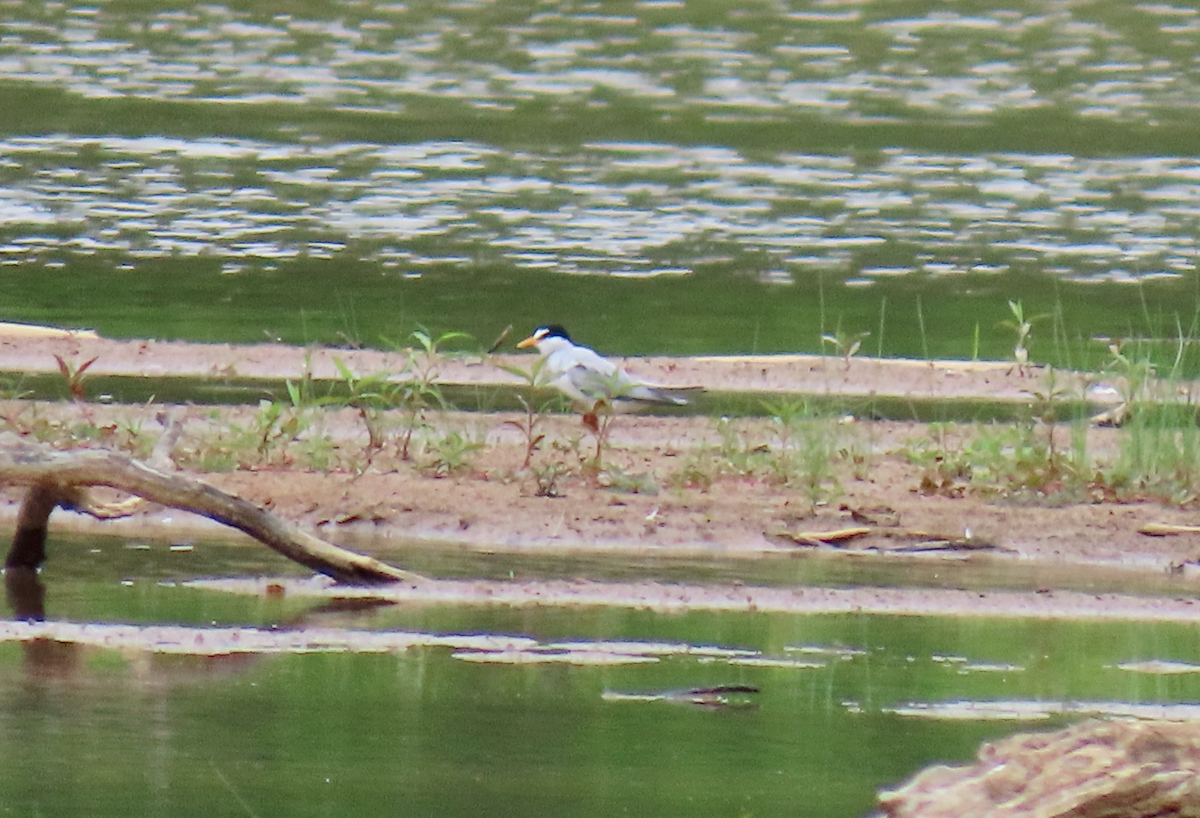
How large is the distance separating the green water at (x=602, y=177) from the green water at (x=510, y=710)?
13.6 feet

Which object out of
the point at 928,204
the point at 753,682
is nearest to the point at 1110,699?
the point at 753,682

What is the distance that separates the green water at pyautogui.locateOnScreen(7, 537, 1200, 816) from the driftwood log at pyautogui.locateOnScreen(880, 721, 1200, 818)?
30.5 inches

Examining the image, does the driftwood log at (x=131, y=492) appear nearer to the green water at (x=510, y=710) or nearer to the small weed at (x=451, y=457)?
the green water at (x=510, y=710)

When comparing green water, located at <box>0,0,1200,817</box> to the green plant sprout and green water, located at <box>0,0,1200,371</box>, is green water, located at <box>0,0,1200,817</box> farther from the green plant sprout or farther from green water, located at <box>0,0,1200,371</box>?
the green plant sprout

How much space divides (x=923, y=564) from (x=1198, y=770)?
184 inches

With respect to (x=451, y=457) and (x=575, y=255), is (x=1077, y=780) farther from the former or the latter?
(x=575, y=255)

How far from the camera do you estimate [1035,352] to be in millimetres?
17062

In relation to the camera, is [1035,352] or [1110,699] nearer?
[1110,699]

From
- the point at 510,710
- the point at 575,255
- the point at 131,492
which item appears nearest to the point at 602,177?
the point at 575,255

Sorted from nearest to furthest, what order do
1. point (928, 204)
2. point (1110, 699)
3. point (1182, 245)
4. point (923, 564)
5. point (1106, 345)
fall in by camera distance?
point (1110, 699) < point (923, 564) < point (1106, 345) < point (1182, 245) < point (928, 204)

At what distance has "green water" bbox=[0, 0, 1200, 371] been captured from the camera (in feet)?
59.5

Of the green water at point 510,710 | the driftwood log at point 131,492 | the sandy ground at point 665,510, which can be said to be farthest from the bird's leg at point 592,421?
the green water at point 510,710

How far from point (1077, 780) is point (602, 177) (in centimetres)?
1893

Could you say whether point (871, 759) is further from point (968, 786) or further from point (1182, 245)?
point (1182, 245)
